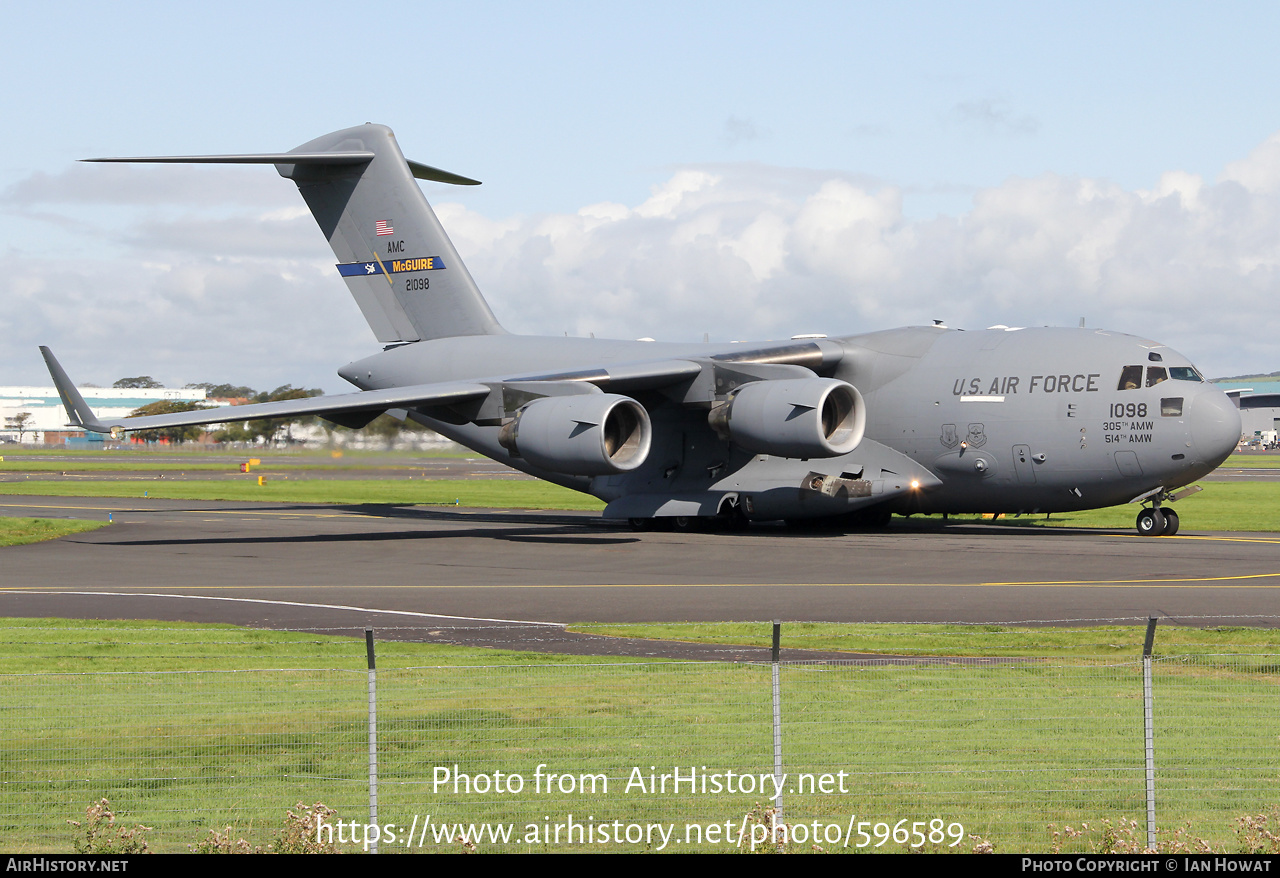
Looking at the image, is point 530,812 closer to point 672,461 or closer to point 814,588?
point 814,588

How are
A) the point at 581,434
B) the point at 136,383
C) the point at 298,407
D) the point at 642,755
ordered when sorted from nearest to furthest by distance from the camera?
the point at 642,755, the point at 581,434, the point at 298,407, the point at 136,383

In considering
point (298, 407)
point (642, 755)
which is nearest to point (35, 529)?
point (298, 407)

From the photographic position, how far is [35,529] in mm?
30688

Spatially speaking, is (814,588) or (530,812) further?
(814,588)

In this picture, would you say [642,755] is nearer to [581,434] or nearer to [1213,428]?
[581,434]

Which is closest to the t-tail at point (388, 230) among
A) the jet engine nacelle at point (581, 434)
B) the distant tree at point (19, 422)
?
the jet engine nacelle at point (581, 434)

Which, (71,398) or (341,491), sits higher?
(71,398)

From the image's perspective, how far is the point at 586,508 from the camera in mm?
41219

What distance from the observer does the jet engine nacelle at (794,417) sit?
25812 mm

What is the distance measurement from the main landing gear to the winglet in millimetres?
21292

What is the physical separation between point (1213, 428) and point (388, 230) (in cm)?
2022

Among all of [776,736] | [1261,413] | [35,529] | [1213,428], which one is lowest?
[35,529]
